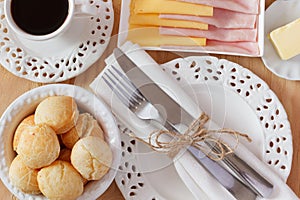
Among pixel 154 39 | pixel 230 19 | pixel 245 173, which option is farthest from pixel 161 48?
pixel 245 173

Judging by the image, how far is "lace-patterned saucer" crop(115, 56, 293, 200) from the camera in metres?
1.00

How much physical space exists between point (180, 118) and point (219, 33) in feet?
0.58

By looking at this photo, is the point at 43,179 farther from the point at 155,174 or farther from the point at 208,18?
the point at 208,18

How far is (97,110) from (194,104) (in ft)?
0.52

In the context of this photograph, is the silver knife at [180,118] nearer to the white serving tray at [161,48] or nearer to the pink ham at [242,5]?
the white serving tray at [161,48]

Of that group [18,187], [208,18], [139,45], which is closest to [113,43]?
[139,45]

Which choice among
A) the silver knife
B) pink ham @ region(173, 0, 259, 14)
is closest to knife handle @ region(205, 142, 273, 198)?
the silver knife

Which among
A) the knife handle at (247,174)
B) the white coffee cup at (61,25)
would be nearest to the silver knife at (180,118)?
the knife handle at (247,174)

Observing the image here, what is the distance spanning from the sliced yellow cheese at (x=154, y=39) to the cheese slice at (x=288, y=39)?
12 cm

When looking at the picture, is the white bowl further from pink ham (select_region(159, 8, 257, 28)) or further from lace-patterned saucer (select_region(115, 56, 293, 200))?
pink ham (select_region(159, 8, 257, 28))

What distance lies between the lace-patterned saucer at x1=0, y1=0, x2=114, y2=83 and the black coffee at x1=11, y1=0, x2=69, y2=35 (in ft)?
0.16

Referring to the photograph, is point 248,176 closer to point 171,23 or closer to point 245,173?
point 245,173

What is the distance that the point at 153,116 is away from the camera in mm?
974

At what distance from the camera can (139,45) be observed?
1.04m
